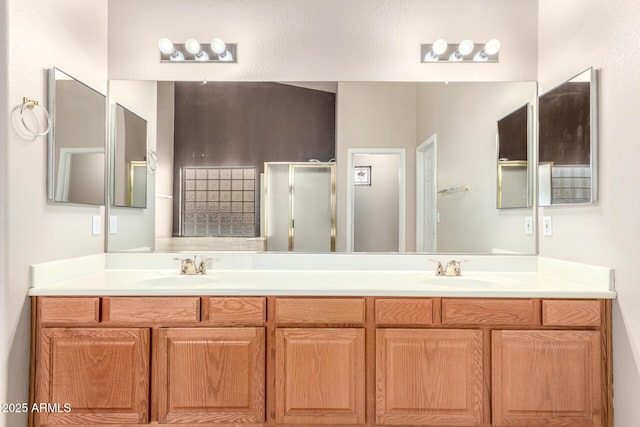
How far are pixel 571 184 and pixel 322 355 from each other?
1502 mm

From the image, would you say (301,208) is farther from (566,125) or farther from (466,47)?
(566,125)

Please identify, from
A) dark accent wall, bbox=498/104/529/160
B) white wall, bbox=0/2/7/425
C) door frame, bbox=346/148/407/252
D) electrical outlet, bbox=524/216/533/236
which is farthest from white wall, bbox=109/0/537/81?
electrical outlet, bbox=524/216/533/236

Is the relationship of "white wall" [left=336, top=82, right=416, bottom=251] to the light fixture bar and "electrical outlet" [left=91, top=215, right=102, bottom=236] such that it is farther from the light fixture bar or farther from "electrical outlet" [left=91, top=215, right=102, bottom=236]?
"electrical outlet" [left=91, top=215, right=102, bottom=236]

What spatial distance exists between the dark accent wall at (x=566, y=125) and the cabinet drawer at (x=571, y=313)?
676 millimetres

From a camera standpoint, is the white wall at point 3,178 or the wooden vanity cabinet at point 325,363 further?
the wooden vanity cabinet at point 325,363

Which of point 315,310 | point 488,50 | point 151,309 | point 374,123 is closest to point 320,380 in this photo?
point 315,310

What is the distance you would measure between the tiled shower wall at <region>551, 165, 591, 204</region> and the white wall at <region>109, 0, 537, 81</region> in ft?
2.12

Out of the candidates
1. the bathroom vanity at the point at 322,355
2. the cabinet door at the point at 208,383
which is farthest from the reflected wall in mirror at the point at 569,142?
the cabinet door at the point at 208,383

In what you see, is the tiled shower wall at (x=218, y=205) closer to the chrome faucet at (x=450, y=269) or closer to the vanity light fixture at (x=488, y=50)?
the chrome faucet at (x=450, y=269)

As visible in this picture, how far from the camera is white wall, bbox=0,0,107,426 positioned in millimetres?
1599

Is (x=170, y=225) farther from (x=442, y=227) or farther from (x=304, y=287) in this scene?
(x=442, y=227)

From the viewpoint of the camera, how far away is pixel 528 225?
2229mm

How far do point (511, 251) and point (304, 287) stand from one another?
130 centimetres

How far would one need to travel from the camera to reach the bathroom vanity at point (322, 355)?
1695mm
